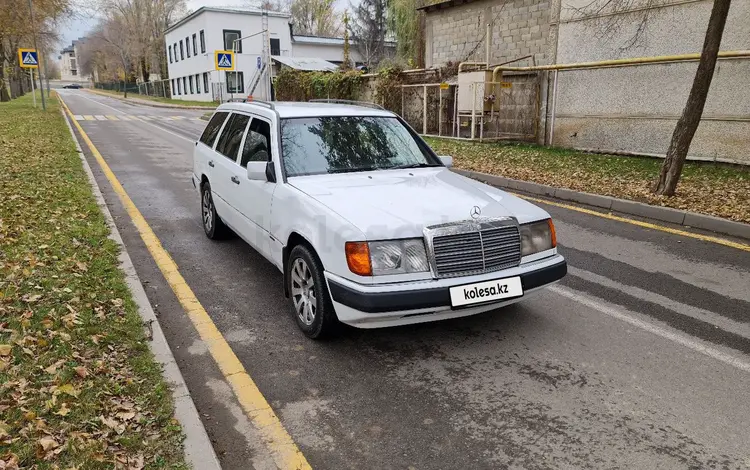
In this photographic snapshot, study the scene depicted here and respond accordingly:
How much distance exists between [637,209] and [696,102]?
192 centimetres

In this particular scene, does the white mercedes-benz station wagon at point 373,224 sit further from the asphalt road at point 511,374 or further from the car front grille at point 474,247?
the asphalt road at point 511,374

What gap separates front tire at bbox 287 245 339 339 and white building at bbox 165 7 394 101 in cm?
4394

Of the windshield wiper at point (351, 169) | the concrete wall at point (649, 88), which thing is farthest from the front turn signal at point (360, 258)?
the concrete wall at point (649, 88)

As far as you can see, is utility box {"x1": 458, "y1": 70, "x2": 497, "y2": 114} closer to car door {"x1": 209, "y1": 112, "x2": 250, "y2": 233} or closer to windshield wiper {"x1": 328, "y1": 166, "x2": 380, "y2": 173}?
car door {"x1": 209, "y1": 112, "x2": 250, "y2": 233}

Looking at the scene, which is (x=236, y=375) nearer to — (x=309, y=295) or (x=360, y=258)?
(x=309, y=295)

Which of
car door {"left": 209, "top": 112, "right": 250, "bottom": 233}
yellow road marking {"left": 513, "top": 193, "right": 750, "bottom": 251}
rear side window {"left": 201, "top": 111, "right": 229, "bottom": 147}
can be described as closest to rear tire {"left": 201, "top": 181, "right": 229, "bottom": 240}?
car door {"left": 209, "top": 112, "right": 250, "bottom": 233}

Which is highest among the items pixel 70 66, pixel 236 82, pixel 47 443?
pixel 70 66

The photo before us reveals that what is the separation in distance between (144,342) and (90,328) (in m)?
0.48

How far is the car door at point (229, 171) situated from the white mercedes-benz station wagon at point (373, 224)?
5 cm

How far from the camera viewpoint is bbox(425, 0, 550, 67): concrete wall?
17.9m

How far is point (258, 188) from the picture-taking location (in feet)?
16.4

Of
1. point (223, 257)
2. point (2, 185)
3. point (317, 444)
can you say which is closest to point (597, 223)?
point (223, 257)

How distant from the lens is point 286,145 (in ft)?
16.2

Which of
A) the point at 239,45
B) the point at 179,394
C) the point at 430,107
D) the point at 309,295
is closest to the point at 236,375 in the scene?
the point at 179,394
